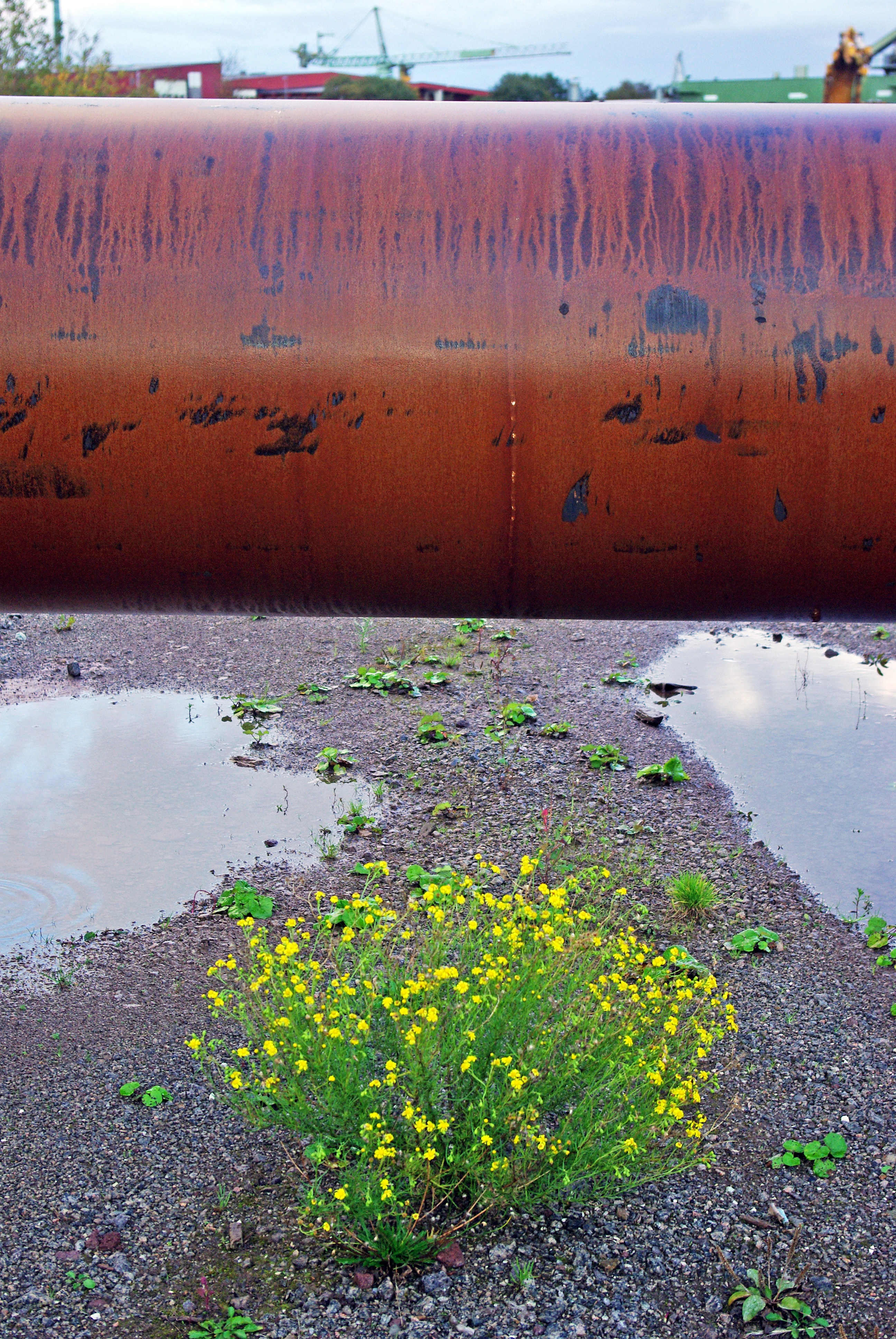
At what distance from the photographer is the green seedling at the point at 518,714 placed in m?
6.20

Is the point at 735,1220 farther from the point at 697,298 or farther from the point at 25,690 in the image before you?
the point at 25,690

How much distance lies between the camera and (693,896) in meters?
4.12

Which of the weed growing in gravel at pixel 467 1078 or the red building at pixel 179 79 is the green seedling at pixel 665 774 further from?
the red building at pixel 179 79

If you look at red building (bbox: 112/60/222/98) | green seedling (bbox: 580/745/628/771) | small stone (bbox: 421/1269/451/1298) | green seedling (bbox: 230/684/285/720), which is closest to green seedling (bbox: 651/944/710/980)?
small stone (bbox: 421/1269/451/1298)

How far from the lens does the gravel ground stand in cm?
230

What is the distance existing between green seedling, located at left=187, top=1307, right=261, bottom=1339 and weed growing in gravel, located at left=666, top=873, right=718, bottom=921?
2.35 metres

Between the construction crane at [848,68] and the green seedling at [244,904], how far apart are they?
5.93 metres

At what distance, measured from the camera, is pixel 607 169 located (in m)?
1.41

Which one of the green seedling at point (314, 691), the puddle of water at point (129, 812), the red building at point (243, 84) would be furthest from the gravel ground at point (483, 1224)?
the red building at point (243, 84)

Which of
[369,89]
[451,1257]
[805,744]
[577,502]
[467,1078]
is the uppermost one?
[369,89]

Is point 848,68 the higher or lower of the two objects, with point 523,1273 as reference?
higher

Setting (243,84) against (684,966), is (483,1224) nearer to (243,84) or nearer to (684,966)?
(684,966)

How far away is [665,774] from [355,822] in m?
1.61

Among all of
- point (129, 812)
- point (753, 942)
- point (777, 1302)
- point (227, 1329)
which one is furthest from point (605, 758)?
point (227, 1329)
